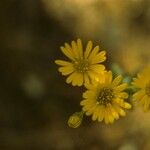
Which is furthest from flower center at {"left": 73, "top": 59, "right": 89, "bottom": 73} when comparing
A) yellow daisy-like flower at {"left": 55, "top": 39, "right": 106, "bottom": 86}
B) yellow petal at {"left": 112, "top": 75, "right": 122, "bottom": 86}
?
yellow petal at {"left": 112, "top": 75, "right": 122, "bottom": 86}

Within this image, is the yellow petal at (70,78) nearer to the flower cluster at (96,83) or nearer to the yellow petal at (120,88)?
the flower cluster at (96,83)

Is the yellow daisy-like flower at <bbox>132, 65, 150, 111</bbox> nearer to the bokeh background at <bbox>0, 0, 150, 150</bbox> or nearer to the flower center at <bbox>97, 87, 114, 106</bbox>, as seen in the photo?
the flower center at <bbox>97, 87, 114, 106</bbox>

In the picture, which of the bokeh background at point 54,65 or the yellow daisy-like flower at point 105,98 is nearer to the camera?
the yellow daisy-like flower at point 105,98

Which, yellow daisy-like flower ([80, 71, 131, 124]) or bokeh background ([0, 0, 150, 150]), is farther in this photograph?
bokeh background ([0, 0, 150, 150])

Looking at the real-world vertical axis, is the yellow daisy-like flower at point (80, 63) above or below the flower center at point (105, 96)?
above

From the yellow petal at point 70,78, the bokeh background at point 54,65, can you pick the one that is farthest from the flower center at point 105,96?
the bokeh background at point 54,65

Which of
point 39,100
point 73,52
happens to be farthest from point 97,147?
point 73,52

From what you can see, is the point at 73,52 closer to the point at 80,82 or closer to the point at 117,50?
the point at 80,82

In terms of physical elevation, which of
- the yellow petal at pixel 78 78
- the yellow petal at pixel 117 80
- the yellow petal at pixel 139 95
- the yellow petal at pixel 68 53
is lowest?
the yellow petal at pixel 139 95
